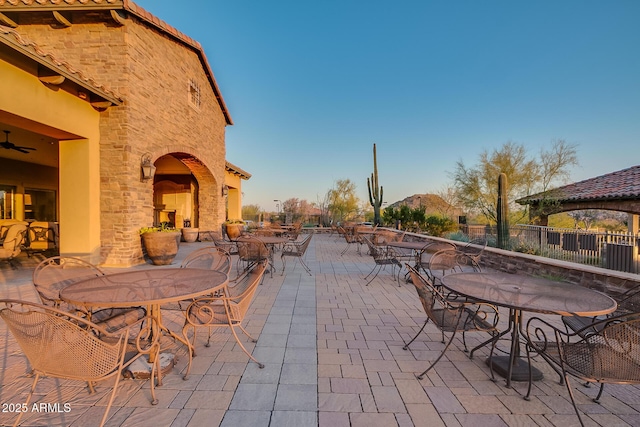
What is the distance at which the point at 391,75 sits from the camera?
465 inches

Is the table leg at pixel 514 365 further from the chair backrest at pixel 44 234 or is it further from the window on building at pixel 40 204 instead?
the window on building at pixel 40 204

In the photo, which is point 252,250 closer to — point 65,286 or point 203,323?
point 65,286

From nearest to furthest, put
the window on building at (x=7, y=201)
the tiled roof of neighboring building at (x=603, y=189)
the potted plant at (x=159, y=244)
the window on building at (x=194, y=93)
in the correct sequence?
the potted plant at (x=159, y=244), the window on building at (x=194, y=93), the tiled roof of neighboring building at (x=603, y=189), the window on building at (x=7, y=201)

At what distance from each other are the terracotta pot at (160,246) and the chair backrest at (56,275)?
9.98 feet

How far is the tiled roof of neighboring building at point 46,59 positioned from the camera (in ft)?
11.0

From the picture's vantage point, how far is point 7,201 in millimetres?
8688

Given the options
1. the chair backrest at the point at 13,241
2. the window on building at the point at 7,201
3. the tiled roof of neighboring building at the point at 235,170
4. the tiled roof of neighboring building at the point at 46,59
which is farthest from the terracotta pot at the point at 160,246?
the window on building at the point at 7,201

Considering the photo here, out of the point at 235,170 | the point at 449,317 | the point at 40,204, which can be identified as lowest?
the point at 449,317

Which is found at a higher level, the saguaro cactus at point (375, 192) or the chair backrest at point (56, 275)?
the saguaro cactus at point (375, 192)

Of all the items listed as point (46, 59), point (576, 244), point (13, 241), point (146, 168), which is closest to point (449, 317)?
point (46, 59)

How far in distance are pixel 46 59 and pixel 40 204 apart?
28.2 feet

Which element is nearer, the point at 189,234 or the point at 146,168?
the point at 146,168

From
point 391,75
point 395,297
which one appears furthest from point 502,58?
point 395,297

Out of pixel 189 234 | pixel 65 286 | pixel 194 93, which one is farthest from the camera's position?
pixel 189 234
